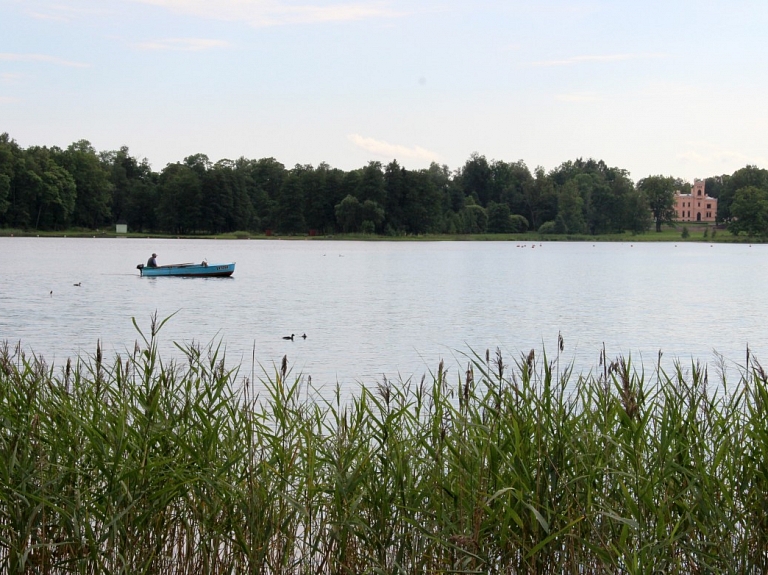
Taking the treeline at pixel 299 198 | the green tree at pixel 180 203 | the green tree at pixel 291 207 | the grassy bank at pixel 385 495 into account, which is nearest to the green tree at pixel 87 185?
the treeline at pixel 299 198

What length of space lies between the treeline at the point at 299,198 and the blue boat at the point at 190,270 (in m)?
79.4

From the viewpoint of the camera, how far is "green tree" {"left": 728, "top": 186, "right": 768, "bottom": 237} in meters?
169

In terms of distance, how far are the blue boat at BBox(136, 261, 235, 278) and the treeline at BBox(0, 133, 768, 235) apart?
261 feet

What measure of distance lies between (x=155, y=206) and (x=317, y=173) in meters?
26.7

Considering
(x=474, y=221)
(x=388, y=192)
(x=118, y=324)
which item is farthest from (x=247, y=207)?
(x=118, y=324)

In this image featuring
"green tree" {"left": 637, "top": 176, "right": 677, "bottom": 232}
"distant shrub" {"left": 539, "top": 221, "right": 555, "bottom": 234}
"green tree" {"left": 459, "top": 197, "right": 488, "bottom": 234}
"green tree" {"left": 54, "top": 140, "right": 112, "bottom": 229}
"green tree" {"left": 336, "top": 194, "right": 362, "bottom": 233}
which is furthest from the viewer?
"green tree" {"left": 637, "top": 176, "right": 677, "bottom": 232}

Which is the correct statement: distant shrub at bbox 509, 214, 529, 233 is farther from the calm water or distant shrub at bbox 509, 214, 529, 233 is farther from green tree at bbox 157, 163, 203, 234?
the calm water

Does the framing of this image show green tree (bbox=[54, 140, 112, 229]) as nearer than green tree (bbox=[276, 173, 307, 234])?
Yes

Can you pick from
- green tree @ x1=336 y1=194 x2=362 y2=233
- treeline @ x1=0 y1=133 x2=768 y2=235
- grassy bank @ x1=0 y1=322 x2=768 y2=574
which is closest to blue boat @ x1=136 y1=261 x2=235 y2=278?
grassy bank @ x1=0 y1=322 x2=768 y2=574

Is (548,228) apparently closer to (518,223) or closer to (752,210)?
(518,223)

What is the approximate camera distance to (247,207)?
157625mm

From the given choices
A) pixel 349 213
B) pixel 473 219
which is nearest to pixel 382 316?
pixel 349 213

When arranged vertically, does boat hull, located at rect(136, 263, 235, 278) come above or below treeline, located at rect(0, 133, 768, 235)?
below

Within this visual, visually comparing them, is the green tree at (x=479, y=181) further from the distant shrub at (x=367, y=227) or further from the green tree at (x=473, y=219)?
the distant shrub at (x=367, y=227)
